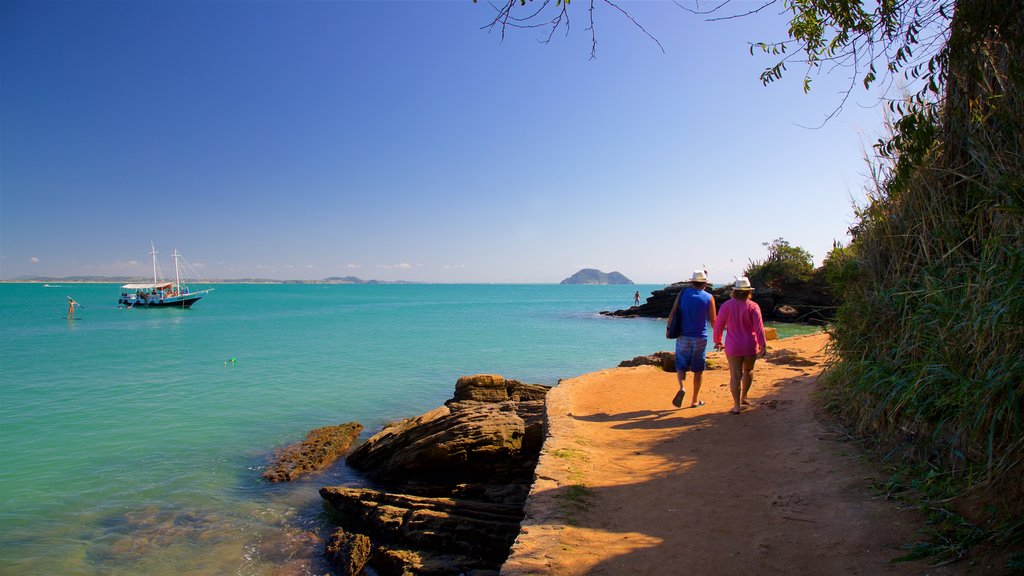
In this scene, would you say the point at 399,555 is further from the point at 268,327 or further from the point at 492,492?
the point at 268,327

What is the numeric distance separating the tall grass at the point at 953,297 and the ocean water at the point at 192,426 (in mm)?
6392

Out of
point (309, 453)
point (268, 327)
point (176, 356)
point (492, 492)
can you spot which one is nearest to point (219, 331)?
point (268, 327)

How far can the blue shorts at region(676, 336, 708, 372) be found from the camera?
700cm

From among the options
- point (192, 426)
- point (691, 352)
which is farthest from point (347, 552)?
point (192, 426)

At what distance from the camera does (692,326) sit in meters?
6.96

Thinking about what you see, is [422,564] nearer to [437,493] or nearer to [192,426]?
[437,493]

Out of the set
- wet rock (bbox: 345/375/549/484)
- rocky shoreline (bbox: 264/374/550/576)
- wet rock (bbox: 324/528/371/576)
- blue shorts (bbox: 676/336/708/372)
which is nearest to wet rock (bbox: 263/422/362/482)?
rocky shoreline (bbox: 264/374/550/576)

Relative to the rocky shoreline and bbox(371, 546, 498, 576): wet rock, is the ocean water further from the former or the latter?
bbox(371, 546, 498, 576): wet rock

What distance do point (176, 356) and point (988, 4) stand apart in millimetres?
26823

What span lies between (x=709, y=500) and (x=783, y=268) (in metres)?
34.2

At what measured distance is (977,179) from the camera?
4.31 metres

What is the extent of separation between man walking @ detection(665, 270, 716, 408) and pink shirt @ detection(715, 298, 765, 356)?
0.41 metres

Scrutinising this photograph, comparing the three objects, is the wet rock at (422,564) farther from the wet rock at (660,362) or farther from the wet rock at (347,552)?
the wet rock at (660,362)

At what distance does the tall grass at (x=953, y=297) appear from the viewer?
317 centimetres
